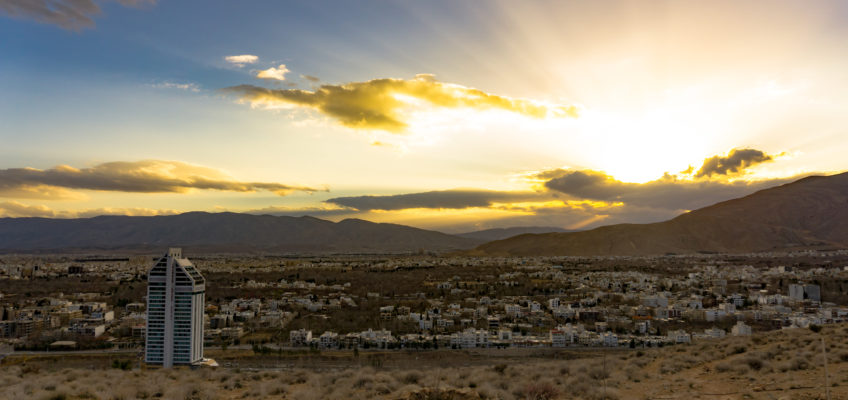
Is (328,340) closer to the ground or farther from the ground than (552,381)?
closer to the ground

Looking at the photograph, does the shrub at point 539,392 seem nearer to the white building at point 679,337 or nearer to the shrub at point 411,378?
the shrub at point 411,378

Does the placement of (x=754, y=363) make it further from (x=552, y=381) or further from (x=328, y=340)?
(x=328, y=340)

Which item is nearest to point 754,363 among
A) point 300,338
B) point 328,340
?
point 328,340

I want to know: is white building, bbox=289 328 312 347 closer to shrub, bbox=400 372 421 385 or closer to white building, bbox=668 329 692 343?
white building, bbox=668 329 692 343

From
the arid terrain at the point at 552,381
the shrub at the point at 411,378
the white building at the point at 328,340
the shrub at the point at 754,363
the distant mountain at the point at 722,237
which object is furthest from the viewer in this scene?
the distant mountain at the point at 722,237

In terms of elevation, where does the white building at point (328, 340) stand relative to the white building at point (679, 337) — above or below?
below

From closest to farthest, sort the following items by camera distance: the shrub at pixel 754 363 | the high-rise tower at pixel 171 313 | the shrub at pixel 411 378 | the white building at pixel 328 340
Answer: the shrub at pixel 411 378 → the shrub at pixel 754 363 → the high-rise tower at pixel 171 313 → the white building at pixel 328 340

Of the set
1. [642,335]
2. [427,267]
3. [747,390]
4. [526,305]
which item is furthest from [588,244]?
[747,390]

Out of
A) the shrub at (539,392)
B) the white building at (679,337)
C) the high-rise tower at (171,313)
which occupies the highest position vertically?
the shrub at (539,392)

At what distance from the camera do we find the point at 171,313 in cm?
3347

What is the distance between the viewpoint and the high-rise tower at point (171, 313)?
3350 centimetres

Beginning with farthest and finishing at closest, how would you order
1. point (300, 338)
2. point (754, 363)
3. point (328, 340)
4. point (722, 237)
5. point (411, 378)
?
1. point (722, 237)
2. point (300, 338)
3. point (328, 340)
4. point (754, 363)
5. point (411, 378)

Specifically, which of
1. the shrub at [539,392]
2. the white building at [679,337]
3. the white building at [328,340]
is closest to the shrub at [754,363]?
the shrub at [539,392]

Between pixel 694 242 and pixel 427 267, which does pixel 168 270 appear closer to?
pixel 427 267
